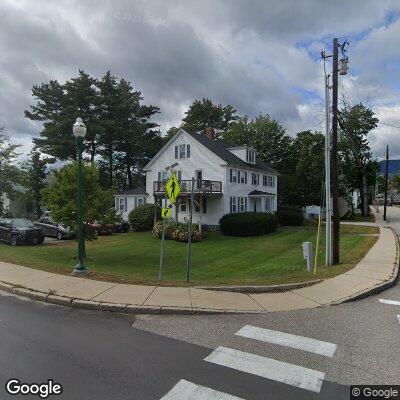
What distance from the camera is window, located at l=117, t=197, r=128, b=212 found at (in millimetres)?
41312

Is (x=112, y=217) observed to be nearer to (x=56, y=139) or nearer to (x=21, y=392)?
(x=21, y=392)

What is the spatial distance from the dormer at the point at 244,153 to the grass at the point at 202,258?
10.0m

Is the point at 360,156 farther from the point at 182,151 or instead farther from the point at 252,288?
the point at 252,288

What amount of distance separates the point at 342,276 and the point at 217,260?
30.8 feet

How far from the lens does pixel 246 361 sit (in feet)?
17.9

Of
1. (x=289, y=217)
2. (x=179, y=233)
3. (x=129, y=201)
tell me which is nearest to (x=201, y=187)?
(x=179, y=233)

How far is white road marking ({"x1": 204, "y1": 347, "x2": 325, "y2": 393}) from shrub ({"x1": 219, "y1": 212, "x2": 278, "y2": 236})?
2632 cm

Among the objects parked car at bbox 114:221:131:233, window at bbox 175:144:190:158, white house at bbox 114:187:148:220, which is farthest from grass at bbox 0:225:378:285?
window at bbox 175:144:190:158

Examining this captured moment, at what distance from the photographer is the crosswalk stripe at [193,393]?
4.41 meters

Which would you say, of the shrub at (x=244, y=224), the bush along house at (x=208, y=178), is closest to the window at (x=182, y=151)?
the bush along house at (x=208, y=178)

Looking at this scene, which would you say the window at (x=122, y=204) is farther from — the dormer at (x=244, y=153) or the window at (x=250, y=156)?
the window at (x=250, y=156)

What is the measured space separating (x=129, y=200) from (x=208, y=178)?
33.8 feet

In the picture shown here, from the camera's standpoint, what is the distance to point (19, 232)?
79.6 ft

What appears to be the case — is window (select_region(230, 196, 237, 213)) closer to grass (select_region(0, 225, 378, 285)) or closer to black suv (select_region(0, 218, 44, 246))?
grass (select_region(0, 225, 378, 285))
